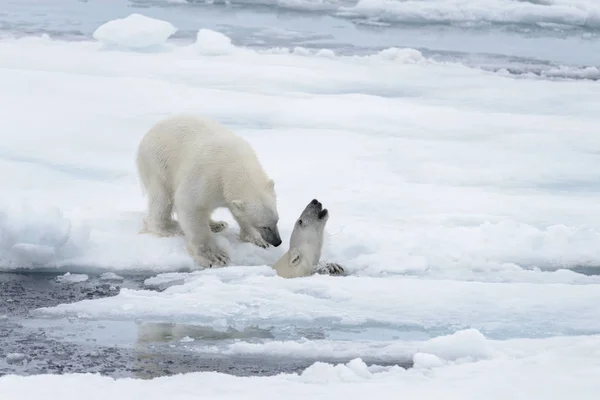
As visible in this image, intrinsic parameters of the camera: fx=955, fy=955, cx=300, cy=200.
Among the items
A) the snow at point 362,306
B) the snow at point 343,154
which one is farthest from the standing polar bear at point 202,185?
the snow at point 362,306

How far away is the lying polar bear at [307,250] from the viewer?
14.1ft

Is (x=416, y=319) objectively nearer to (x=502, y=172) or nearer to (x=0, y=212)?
(x=0, y=212)

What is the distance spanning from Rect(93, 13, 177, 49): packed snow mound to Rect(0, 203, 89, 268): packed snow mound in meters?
7.55

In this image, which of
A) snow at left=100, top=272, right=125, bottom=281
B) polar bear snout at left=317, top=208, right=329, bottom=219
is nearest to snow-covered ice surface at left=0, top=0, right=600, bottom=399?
snow at left=100, top=272, right=125, bottom=281

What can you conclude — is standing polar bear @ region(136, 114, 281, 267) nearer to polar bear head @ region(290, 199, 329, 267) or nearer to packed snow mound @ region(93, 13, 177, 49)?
polar bear head @ region(290, 199, 329, 267)

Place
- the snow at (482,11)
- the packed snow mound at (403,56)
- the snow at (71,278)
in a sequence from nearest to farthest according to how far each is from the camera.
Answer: the snow at (71,278) → the packed snow mound at (403,56) → the snow at (482,11)

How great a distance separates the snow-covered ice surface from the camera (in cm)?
302

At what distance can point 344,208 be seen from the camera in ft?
18.1

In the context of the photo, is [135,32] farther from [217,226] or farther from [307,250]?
[307,250]

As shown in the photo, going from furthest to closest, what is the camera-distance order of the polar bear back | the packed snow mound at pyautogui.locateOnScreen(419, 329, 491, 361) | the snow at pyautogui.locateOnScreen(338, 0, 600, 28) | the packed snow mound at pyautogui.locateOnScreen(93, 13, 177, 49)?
the snow at pyautogui.locateOnScreen(338, 0, 600, 28) → the packed snow mound at pyautogui.locateOnScreen(93, 13, 177, 49) → the polar bear back → the packed snow mound at pyautogui.locateOnScreen(419, 329, 491, 361)

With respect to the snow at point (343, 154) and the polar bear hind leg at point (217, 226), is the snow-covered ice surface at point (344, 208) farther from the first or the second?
the polar bear hind leg at point (217, 226)

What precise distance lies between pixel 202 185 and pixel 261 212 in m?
0.32

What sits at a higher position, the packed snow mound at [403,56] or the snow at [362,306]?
the packed snow mound at [403,56]

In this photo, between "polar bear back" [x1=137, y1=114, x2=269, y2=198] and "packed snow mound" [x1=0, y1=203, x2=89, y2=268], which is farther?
"polar bear back" [x1=137, y1=114, x2=269, y2=198]
